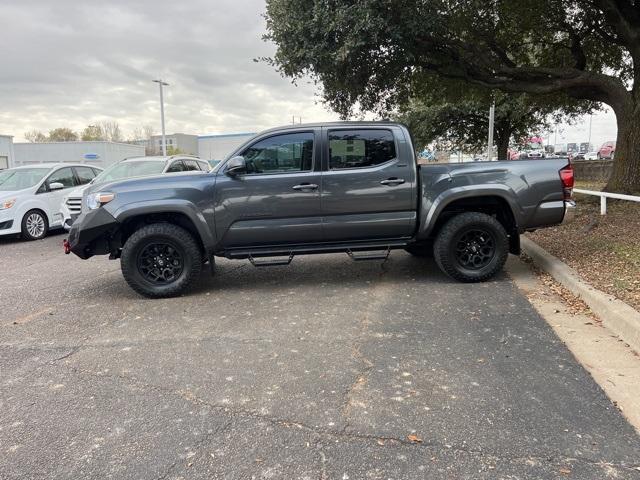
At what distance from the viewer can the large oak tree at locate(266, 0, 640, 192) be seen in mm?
8773

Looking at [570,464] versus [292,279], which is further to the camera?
[292,279]

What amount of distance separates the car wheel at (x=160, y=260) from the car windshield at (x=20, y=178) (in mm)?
7142

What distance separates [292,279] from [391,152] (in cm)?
206

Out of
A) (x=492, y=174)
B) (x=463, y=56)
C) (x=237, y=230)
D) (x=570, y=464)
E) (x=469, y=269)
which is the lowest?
(x=570, y=464)

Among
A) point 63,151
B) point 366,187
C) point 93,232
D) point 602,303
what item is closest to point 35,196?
point 93,232

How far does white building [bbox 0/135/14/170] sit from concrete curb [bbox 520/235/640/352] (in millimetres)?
38635

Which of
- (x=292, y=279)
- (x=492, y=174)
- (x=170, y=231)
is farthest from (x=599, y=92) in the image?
(x=170, y=231)

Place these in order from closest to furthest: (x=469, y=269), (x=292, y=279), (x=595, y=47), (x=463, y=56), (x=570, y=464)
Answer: (x=570, y=464)
(x=469, y=269)
(x=292, y=279)
(x=463, y=56)
(x=595, y=47)

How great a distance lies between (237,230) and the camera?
5.75 m

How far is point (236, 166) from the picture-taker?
18.2ft

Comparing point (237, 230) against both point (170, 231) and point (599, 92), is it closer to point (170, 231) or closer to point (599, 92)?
point (170, 231)

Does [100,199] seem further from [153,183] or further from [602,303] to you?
[602,303]

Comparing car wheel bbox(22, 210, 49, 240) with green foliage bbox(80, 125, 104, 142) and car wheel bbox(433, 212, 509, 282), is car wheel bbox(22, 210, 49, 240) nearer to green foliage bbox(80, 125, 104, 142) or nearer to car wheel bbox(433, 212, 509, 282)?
car wheel bbox(433, 212, 509, 282)

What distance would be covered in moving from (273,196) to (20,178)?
862 centimetres
